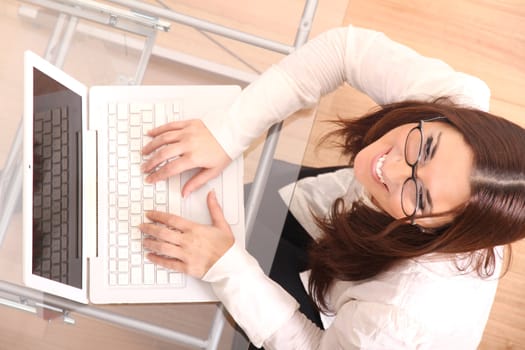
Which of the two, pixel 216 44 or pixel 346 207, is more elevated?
pixel 216 44

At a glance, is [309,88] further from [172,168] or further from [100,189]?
[100,189]

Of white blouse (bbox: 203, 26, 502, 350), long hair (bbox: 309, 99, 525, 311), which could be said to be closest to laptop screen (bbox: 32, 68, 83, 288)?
white blouse (bbox: 203, 26, 502, 350)

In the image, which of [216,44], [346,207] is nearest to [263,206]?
[346,207]

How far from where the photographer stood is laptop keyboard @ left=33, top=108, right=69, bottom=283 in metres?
0.78

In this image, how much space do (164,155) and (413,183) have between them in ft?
1.24

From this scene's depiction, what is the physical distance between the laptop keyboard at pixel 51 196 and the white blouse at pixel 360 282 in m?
0.22

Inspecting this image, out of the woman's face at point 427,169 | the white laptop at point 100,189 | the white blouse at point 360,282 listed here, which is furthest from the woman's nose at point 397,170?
the white laptop at point 100,189

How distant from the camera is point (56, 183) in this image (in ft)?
2.68

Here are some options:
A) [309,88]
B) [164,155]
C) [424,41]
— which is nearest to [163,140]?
[164,155]

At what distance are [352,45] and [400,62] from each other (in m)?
0.09

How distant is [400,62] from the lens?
896 millimetres

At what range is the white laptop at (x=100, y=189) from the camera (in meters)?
0.78

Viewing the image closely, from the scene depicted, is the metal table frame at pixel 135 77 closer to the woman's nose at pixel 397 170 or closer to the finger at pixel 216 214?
the finger at pixel 216 214

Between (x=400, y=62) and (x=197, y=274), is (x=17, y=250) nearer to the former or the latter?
(x=197, y=274)
